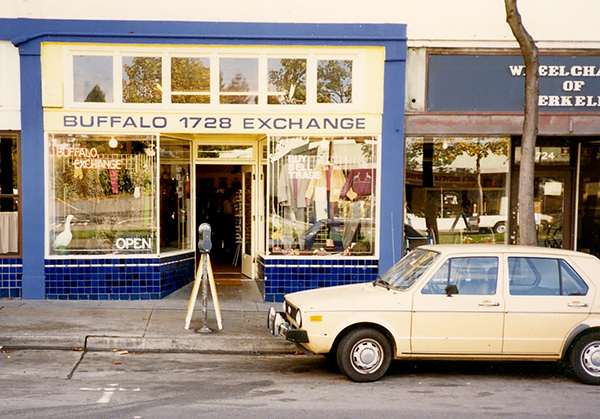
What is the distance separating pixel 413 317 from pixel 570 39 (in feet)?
23.7

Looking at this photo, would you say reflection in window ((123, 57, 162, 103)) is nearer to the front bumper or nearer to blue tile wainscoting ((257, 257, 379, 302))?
blue tile wainscoting ((257, 257, 379, 302))

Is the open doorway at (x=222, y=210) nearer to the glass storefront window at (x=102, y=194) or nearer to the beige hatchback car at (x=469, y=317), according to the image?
the glass storefront window at (x=102, y=194)

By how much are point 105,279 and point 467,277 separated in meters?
6.65

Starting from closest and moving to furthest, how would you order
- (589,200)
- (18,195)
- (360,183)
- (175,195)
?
(18,195) → (360,183) → (175,195) → (589,200)

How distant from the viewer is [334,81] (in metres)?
11.5

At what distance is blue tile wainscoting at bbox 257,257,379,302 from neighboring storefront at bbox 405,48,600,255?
1.09 meters

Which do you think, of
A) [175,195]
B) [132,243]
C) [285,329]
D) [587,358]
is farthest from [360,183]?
[587,358]

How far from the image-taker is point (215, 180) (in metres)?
15.7

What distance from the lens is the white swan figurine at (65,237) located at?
1116cm

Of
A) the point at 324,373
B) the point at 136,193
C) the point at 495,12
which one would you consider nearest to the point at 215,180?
the point at 136,193

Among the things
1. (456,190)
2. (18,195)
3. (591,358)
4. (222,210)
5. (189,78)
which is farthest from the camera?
(222,210)

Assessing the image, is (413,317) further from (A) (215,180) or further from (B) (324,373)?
(A) (215,180)

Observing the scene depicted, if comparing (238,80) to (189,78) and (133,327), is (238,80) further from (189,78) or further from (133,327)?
(133,327)

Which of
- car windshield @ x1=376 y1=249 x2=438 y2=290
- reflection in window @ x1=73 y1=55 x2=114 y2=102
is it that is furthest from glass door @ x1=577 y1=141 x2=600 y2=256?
reflection in window @ x1=73 y1=55 x2=114 y2=102
